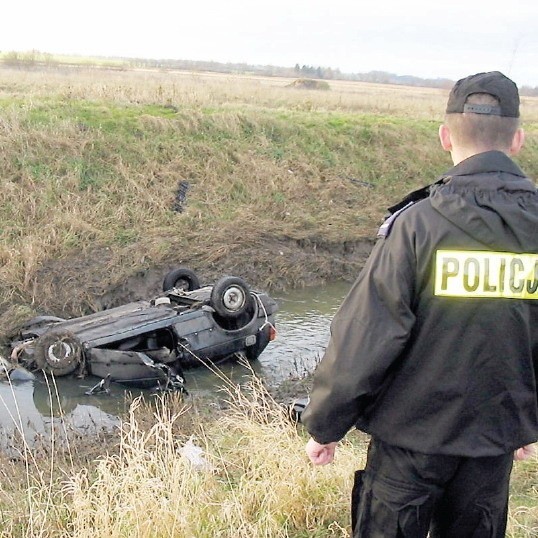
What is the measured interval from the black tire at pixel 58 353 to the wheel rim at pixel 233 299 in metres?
1.82

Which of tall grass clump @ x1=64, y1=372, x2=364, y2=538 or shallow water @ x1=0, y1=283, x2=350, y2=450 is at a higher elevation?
tall grass clump @ x1=64, y1=372, x2=364, y2=538

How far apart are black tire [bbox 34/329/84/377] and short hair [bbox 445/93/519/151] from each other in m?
6.58

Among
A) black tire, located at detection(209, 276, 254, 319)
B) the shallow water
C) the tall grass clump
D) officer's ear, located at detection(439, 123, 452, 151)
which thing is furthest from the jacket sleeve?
black tire, located at detection(209, 276, 254, 319)

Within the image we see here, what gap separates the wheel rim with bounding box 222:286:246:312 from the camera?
29.3ft

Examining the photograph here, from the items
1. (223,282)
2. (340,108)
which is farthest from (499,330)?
(340,108)

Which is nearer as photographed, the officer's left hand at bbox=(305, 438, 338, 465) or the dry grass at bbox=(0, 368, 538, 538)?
the officer's left hand at bbox=(305, 438, 338, 465)

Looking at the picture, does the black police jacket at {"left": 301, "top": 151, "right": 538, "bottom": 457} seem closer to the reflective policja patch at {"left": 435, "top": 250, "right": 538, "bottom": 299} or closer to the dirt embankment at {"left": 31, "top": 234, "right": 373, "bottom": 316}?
the reflective policja patch at {"left": 435, "top": 250, "right": 538, "bottom": 299}

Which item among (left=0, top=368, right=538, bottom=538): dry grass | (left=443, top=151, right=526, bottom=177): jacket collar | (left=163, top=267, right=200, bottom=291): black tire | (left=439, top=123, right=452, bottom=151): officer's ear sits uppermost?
(left=439, top=123, right=452, bottom=151): officer's ear

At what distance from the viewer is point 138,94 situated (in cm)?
1891

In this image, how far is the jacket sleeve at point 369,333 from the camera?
94.2 inches

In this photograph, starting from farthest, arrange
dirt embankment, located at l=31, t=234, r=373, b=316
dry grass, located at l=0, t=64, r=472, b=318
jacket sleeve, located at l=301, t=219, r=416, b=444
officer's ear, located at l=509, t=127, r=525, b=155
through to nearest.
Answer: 1. dry grass, located at l=0, t=64, r=472, b=318
2. dirt embankment, located at l=31, t=234, r=373, b=316
3. officer's ear, located at l=509, t=127, r=525, b=155
4. jacket sleeve, located at l=301, t=219, r=416, b=444

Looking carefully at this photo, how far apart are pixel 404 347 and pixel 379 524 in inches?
27.0

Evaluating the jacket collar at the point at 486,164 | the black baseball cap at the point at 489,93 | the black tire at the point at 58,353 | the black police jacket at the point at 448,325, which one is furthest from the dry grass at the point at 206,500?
the black tire at the point at 58,353

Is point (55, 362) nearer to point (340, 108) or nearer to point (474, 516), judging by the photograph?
point (474, 516)
